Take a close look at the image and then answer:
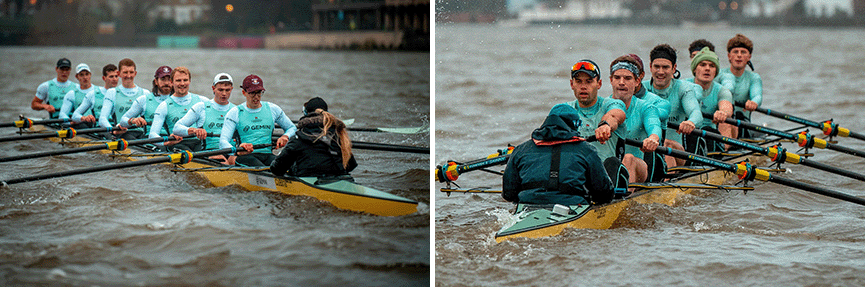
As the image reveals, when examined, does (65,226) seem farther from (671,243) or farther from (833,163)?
(833,163)

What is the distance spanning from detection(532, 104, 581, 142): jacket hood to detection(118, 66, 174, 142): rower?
19.7 feet

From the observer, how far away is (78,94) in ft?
41.5

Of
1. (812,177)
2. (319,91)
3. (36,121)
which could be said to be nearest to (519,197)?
(812,177)

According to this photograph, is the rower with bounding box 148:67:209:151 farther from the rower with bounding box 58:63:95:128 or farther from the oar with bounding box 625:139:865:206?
the oar with bounding box 625:139:865:206

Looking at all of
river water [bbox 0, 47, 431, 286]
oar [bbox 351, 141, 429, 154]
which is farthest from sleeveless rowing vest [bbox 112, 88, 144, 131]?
oar [bbox 351, 141, 429, 154]

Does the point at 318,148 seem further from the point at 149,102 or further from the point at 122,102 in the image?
the point at 122,102

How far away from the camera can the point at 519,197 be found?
6117 millimetres

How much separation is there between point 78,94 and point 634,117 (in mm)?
9251

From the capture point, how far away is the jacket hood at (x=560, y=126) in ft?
18.8

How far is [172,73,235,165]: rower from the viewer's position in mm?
8727

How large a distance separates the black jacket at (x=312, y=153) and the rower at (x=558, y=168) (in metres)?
1.77

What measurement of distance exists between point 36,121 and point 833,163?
1217 centimetres

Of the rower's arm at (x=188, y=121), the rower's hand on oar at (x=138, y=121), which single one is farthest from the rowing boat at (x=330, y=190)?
the rower's hand on oar at (x=138, y=121)

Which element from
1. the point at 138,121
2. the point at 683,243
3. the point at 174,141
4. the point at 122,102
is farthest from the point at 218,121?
the point at 683,243
